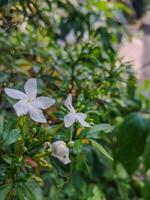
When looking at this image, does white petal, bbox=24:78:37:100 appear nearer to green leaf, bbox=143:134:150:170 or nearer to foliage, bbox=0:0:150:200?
foliage, bbox=0:0:150:200

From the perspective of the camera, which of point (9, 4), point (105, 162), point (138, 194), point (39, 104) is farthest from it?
point (138, 194)

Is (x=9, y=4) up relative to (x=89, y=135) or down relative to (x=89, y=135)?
up

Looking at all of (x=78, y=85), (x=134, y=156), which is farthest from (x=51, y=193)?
(x=78, y=85)

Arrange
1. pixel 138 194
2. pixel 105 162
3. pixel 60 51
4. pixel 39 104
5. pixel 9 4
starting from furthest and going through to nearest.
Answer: pixel 138 194 → pixel 105 162 → pixel 60 51 → pixel 9 4 → pixel 39 104

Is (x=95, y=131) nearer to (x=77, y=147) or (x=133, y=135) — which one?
(x=77, y=147)

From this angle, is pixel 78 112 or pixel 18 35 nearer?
pixel 78 112

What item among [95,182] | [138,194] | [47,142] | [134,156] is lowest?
[138,194]

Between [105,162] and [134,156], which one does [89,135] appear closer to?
[134,156]
